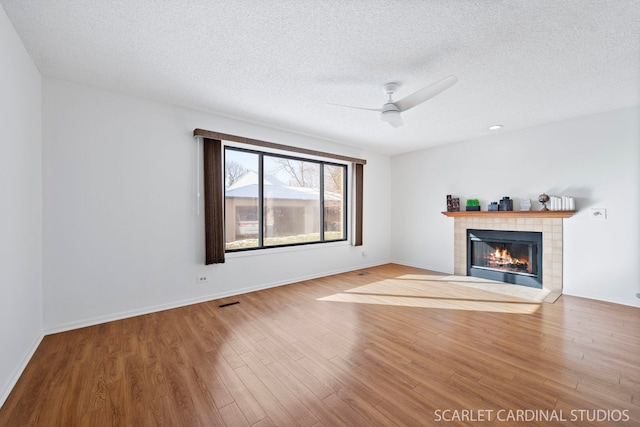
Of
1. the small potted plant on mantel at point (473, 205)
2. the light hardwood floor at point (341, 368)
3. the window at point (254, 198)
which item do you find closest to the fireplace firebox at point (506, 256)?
the small potted plant on mantel at point (473, 205)

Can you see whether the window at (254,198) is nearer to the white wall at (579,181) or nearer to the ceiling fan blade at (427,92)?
the white wall at (579,181)

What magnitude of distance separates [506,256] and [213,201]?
4839 millimetres

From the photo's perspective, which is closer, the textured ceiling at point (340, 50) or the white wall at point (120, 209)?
→ the textured ceiling at point (340, 50)

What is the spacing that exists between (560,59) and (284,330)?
11.7 feet

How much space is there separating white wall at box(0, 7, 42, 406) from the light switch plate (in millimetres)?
6229

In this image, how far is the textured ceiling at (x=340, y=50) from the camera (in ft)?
5.84

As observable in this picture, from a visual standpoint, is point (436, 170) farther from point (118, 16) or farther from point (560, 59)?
point (118, 16)

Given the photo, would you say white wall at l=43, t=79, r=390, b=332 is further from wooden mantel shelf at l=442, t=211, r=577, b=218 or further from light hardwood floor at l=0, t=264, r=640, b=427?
wooden mantel shelf at l=442, t=211, r=577, b=218

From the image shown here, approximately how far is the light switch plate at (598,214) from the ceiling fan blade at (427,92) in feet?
10.6

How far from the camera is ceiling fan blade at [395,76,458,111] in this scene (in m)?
2.16

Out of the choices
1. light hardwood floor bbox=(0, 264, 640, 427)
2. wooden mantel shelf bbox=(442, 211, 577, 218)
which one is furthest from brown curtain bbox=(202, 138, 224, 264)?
wooden mantel shelf bbox=(442, 211, 577, 218)

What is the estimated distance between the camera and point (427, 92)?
2.34 m

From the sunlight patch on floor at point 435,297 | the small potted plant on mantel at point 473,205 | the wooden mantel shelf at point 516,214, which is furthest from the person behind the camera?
the small potted plant on mantel at point 473,205

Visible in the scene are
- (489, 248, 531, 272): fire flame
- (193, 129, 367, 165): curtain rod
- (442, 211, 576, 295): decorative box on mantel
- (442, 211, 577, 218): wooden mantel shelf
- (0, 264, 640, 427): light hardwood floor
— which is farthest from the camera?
(489, 248, 531, 272): fire flame
